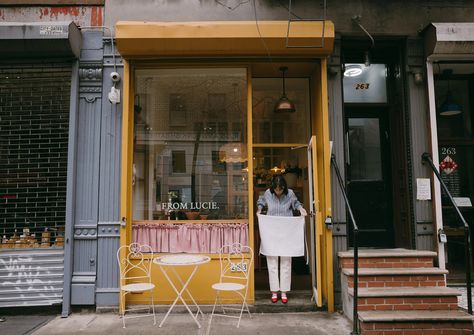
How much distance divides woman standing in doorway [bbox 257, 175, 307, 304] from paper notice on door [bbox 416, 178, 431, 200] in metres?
1.84

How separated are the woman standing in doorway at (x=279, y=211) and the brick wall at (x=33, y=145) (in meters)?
3.24

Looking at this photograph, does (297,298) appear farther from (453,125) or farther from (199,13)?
(199,13)

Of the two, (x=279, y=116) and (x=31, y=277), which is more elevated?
(x=279, y=116)

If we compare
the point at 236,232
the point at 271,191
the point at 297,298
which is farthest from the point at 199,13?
the point at 297,298

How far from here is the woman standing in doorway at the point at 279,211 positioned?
19.8 ft

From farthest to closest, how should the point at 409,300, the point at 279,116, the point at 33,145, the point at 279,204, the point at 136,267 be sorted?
the point at 279,116 → the point at 33,145 → the point at 279,204 → the point at 136,267 → the point at 409,300

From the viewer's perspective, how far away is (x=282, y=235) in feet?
19.9

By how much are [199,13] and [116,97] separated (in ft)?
6.28

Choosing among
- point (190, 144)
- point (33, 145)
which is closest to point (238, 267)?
point (190, 144)

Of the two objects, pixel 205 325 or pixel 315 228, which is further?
pixel 315 228

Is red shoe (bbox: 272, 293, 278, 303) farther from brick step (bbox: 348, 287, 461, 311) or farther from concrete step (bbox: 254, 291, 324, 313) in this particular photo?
brick step (bbox: 348, 287, 461, 311)

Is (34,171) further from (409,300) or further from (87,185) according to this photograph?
(409,300)

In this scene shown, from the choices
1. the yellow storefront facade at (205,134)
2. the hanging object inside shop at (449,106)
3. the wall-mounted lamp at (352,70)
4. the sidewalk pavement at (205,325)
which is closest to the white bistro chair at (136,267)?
the yellow storefront facade at (205,134)

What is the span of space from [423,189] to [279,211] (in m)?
2.30
